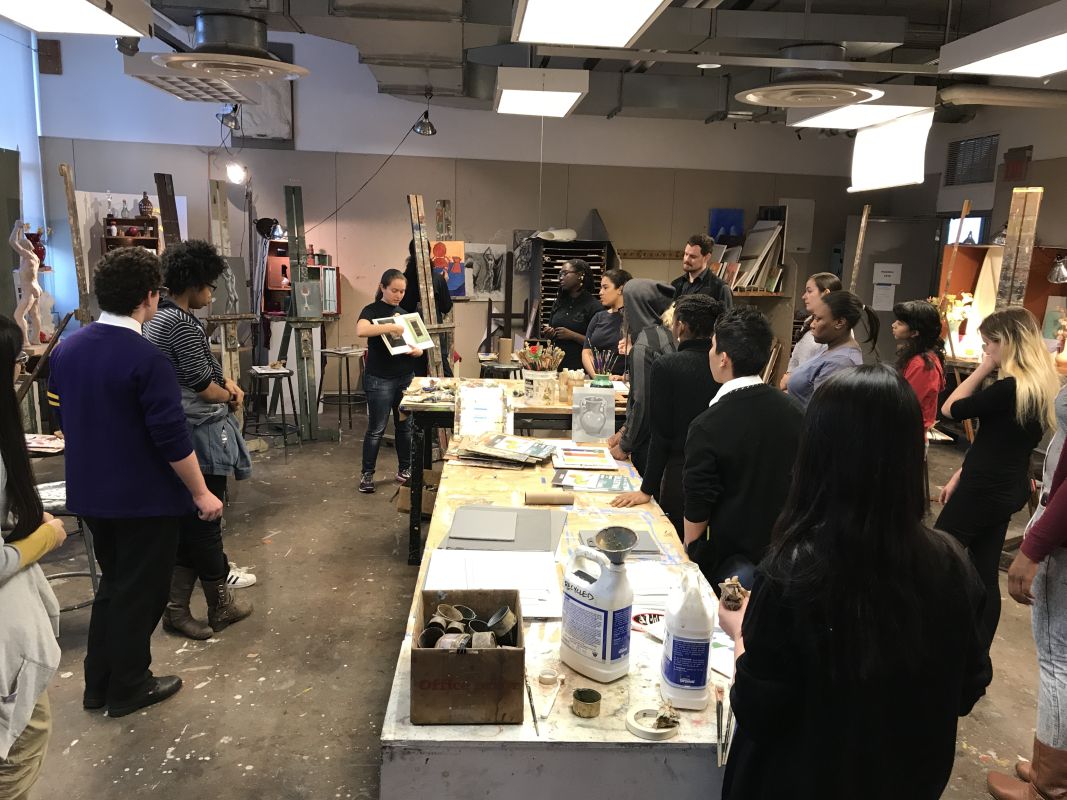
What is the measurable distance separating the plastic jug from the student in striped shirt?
6.65ft

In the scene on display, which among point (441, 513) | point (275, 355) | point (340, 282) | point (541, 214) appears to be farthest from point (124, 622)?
point (541, 214)

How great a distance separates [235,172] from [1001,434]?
23.7ft

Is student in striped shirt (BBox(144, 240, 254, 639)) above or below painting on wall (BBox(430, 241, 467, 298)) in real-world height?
below

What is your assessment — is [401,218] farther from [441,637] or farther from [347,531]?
[441,637]

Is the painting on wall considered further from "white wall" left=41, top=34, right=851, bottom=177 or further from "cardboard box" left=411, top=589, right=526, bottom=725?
"cardboard box" left=411, top=589, right=526, bottom=725

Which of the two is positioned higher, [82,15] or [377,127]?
[377,127]

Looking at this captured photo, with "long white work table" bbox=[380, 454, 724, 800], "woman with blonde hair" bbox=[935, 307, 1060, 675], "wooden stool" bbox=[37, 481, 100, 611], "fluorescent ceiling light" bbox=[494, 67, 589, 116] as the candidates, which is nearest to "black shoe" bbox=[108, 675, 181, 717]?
"wooden stool" bbox=[37, 481, 100, 611]

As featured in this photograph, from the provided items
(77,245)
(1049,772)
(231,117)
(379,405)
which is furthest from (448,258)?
(1049,772)

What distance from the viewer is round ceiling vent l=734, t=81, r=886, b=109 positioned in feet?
11.4

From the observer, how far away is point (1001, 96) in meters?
5.79

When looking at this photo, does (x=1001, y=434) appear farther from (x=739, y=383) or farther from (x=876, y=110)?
(x=876, y=110)

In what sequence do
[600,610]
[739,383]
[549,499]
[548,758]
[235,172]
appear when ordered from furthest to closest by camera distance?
[235,172] < [549,499] < [739,383] < [600,610] < [548,758]

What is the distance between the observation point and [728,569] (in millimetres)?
2285

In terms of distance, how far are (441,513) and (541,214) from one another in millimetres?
6310
